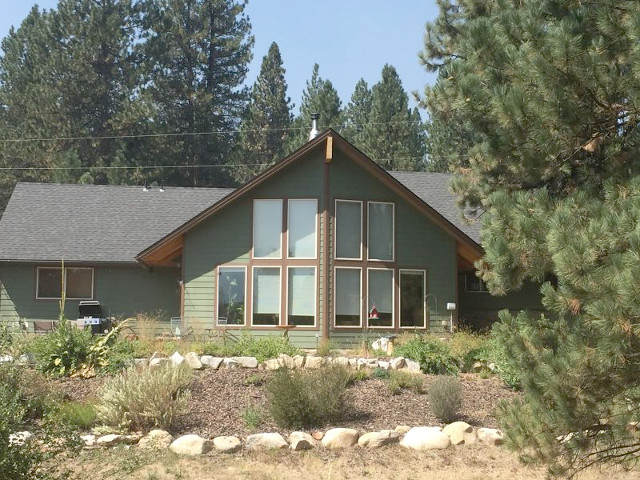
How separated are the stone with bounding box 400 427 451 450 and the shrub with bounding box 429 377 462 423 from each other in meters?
0.76

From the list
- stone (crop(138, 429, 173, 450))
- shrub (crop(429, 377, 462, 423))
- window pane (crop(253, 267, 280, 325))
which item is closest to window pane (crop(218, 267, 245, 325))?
window pane (crop(253, 267, 280, 325))

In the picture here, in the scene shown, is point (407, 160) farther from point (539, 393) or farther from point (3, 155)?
point (539, 393)

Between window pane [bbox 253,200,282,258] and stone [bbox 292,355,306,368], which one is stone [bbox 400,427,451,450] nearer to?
stone [bbox 292,355,306,368]

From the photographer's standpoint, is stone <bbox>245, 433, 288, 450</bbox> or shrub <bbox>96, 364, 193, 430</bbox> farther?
shrub <bbox>96, 364, 193, 430</bbox>

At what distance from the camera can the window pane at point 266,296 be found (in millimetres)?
18984

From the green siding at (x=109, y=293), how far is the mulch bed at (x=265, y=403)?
26.9 feet

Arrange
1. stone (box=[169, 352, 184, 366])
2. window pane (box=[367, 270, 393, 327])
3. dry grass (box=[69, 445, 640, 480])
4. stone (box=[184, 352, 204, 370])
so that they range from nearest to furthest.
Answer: dry grass (box=[69, 445, 640, 480])
stone (box=[169, 352, 184, 366])
stone (box=[184, 352, 204, 370])
window pane (box=[367, 270, 393, 327])

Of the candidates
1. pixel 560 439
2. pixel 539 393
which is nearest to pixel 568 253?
pixel 539 393

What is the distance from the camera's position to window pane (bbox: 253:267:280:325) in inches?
747

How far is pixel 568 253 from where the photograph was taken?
20.0ft

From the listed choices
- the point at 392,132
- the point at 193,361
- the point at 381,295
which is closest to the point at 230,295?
the point at 381,295

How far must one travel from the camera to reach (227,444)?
402 inches

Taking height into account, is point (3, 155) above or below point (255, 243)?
above

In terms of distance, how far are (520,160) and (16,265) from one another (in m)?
17.1
